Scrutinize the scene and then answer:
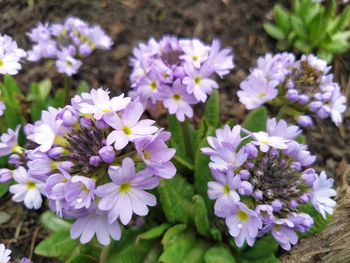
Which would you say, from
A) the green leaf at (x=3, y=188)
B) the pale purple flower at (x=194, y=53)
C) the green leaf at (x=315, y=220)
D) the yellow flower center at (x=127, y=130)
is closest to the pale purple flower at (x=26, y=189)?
the green leaf at (x=3, y=188)

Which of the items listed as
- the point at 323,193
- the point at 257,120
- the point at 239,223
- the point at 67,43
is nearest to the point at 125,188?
the point at 239,223

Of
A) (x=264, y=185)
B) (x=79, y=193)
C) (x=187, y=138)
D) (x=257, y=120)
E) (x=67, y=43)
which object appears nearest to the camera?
(x=79, y=193)

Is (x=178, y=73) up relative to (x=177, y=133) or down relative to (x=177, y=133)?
up

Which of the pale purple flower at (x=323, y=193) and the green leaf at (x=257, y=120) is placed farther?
the green leaf at (x=257, y=120)

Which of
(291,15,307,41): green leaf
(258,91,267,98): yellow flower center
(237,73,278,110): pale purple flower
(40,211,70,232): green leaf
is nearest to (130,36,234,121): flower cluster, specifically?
(237,73,278,110): pale purple flower

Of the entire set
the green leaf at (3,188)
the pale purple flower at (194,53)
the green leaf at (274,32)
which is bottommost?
the green leaf at (3,188)

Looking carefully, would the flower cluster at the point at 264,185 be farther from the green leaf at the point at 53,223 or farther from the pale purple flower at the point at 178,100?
the green leaf at the point at 53,223

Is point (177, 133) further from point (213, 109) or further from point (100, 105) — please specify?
point (100, 105)

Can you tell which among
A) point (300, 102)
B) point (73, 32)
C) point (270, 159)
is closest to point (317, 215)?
point (270, 159)
